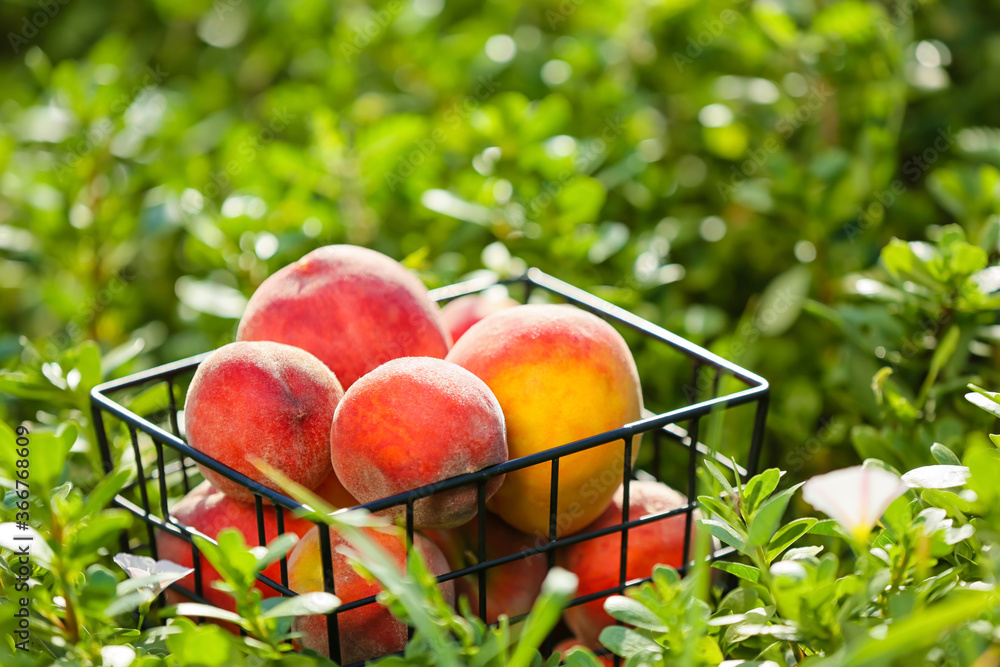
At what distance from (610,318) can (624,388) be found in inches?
6.1

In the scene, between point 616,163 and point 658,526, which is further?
point 616,163

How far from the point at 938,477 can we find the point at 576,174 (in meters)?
0.76

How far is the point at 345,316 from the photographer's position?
0.78 metres

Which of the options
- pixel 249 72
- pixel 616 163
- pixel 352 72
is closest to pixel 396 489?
pixel 616 163

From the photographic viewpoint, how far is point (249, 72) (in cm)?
197

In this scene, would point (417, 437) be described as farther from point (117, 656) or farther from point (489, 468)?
point (117, 656)

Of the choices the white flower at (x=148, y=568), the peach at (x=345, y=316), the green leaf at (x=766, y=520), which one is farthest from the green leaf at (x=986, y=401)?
the white flower at (x=148, y=568)

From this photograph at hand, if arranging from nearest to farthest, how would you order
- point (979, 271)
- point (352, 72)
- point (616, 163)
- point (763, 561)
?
point (763, 561), point (979, 271), point (616, 163), point (352, 72)

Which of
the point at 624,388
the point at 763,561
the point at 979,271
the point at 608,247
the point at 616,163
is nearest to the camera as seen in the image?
the point at 763,561

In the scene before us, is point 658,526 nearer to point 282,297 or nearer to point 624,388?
point 624,388

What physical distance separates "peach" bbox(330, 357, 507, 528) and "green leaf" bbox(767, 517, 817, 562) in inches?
7.3

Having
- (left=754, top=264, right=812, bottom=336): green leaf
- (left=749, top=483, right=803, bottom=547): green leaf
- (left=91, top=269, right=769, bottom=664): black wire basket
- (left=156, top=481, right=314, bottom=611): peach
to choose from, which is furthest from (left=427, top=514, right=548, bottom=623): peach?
(left=754, top=264, right=812, bottom=336): green leaf

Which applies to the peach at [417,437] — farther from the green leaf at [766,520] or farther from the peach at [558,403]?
the green leaf at [766,520]

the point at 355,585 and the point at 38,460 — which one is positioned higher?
the point at 38,460
